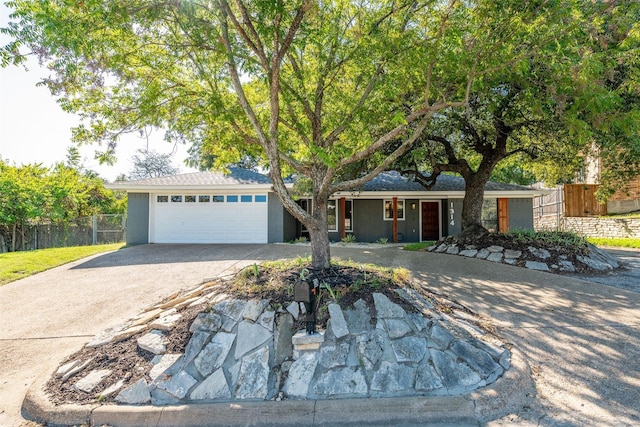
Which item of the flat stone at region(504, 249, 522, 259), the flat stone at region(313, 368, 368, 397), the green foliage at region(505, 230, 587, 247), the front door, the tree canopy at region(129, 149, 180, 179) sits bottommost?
the flat stone at region(313, 368, 368, 397)

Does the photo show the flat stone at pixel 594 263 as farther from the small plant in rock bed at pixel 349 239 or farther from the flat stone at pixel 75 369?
the flat stone at pixel 75 369

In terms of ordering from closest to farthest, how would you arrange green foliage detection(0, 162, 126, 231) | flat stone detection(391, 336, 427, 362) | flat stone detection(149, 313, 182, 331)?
flat stone detection(391, 336, 427, 362), flat stone detection(149, 313, 182, 331), green foliage detection(0, 162, 126, 231)

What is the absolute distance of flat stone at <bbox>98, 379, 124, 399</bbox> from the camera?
2.82 metres

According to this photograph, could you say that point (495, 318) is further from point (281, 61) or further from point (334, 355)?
point (281, 61)

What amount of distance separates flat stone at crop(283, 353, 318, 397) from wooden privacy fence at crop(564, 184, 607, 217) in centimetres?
2074

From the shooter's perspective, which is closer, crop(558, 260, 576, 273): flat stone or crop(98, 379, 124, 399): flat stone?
crop(98, 379, 124, 399): flat stone

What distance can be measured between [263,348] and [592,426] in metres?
2.61

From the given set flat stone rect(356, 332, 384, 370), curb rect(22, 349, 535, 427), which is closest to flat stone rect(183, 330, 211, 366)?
curb rect(22, 349, 535, 427)

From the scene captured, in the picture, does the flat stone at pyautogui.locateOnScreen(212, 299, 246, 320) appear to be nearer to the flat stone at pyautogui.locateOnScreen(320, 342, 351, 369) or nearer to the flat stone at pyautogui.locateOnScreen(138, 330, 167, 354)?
the flat stone at pyautogui.locateOnScreen(138, 330, 167, 354)

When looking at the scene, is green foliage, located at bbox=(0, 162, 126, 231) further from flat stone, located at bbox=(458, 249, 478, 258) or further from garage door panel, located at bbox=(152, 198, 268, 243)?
flat stone, located at bbox=(458, 249, 478, 258)

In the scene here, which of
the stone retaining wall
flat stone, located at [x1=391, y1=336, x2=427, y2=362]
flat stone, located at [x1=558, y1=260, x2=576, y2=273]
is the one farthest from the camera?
the stone retaining wall

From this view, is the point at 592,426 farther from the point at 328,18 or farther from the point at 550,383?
the point at 328,18

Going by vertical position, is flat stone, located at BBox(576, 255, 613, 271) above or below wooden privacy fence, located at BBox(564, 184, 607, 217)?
below

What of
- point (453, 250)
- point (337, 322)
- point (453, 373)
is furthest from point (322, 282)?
point (453, 250)
